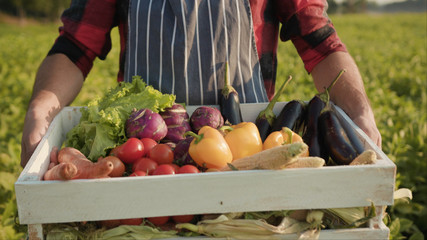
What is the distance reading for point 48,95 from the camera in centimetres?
279

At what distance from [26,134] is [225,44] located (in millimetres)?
1286

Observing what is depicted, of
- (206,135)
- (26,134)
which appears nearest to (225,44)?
(206,135)

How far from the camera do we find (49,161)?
2.19 m

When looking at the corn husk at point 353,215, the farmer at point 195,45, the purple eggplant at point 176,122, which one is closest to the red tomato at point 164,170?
the purple eggplant at point 176,122

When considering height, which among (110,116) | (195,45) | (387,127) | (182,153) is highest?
(195,45)


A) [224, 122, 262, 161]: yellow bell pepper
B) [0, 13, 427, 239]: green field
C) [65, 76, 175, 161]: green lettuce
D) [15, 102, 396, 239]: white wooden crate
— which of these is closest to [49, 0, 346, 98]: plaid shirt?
[65, 76, 175, 161]: green lettuce

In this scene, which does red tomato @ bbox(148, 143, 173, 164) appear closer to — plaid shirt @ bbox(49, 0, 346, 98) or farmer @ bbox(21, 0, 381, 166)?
farmer @ bbox(21, 0, 381, 166)

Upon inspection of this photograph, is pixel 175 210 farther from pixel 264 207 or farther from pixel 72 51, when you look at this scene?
pixel 72 51

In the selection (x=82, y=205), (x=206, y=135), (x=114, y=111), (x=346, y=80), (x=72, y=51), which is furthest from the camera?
(x=72, y=51)

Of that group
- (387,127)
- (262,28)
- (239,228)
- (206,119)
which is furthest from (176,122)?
(387,127)

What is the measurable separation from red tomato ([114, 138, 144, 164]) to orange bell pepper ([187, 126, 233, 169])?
0.81 ft

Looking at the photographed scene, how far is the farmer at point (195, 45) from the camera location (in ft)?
9.41

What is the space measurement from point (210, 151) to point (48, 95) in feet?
4.20

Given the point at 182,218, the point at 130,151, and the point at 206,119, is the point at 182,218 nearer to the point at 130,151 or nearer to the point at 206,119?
the point at 130,151
